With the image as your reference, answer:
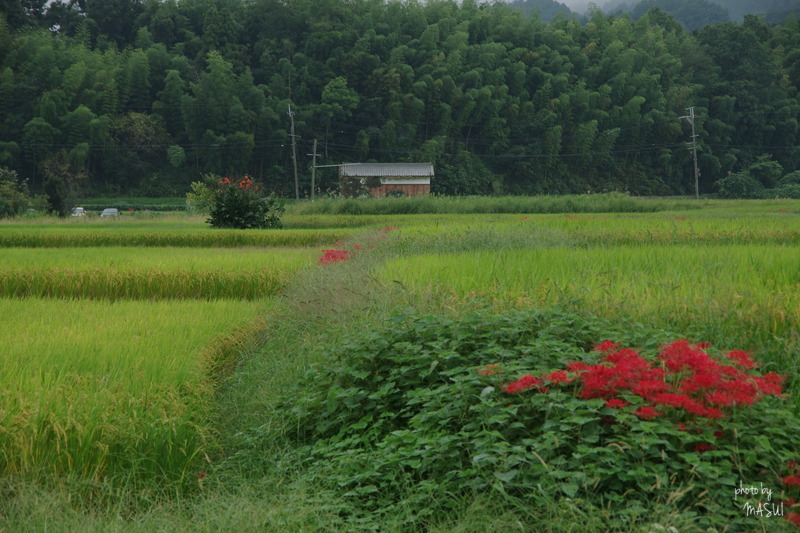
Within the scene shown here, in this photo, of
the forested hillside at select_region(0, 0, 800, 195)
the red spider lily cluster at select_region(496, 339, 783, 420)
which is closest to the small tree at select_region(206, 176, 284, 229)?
the red spider lily cluster at select_region(496, 339, 783, 420)

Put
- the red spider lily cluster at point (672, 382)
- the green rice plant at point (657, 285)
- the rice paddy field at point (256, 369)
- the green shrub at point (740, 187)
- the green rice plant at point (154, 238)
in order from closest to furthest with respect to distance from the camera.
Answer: the red spider lily cluster at point (672, 382) < the rice paddy field at point (256, 369) < the green rice plant at point (657, 285) < the green rice plant at point (154, 238) < the green shrub at point (740, 187)

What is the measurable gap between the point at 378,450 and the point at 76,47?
197ft

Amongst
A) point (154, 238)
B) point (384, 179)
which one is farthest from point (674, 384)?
point (384, 179)

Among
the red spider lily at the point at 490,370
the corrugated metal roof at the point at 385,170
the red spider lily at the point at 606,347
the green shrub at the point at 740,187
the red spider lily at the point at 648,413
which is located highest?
the corrugated metal roof at the point at 385,170

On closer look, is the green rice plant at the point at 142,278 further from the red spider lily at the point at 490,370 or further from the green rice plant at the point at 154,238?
the red spider lily at the point at 490,370

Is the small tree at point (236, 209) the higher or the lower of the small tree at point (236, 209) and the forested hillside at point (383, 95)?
the lower

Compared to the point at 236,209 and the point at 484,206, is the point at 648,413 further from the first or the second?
the point at 484,206

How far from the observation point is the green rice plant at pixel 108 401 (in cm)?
332

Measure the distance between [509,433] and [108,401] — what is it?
222 cm

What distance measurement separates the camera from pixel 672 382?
2877 mm

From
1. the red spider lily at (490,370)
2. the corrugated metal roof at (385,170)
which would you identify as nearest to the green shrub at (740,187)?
the corrugated metal roof at (385,170)

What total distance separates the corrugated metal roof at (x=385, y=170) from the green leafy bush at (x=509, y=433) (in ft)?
146

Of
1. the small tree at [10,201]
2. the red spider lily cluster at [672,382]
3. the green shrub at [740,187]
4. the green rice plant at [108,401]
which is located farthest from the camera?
the green shrub at [740,187]

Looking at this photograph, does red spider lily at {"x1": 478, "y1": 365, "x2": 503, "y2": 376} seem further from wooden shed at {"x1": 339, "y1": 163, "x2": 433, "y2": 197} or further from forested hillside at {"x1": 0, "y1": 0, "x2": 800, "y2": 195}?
forested hillside at {"x1": 0, "y1": 0, "x2": 800, "y2": 195}
